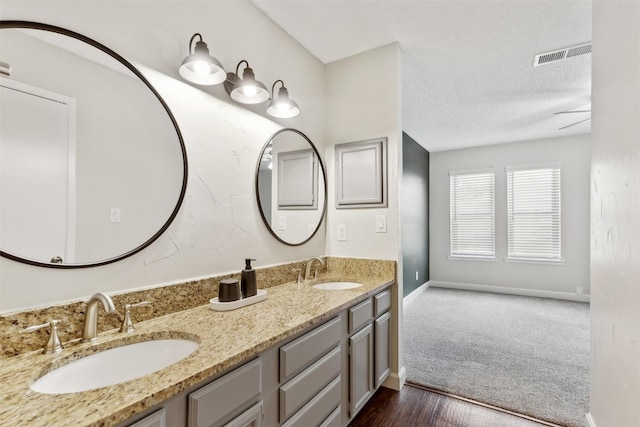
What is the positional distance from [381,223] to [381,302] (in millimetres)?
605

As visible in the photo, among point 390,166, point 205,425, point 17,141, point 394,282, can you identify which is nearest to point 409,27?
point 390,166

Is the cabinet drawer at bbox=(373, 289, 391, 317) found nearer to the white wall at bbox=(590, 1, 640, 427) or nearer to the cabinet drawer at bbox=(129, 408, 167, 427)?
the white wall at bbox=(590, 1, 640, 427)

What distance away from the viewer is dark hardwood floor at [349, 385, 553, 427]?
193 centimetres

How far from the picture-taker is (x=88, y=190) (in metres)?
1.13

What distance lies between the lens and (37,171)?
1.01 meters

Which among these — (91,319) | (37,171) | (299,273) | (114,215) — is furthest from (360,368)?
(37,171)

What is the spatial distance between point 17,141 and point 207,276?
0.93 metres

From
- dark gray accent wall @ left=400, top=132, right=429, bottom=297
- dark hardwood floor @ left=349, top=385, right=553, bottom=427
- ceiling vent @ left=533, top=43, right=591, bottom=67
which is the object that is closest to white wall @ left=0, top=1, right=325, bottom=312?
dark hardwood floor @ left=349, top=385, right=553, bottom=427

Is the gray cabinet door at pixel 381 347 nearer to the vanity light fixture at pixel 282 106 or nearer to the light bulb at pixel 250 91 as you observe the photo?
the vanity light fixture at pixel 282 106

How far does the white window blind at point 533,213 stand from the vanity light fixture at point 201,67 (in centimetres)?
533

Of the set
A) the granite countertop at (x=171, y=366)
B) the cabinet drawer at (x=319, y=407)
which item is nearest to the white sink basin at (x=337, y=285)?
the granite countertop at (x=171, y=366)

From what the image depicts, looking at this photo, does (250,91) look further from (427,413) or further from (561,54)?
(561,54)

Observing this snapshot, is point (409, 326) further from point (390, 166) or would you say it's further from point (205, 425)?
point (205, 425)

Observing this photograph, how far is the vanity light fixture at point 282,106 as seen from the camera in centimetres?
195
